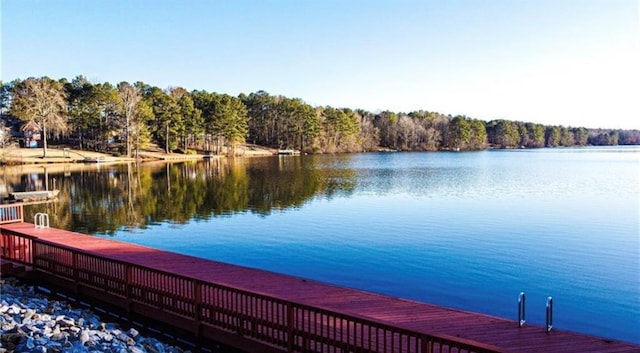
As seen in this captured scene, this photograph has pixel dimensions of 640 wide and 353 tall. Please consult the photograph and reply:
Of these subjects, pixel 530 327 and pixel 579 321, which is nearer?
pixel 530 327

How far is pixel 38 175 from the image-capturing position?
147ft

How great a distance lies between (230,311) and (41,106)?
222 feet

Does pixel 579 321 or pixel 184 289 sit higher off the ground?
pixel 184 289

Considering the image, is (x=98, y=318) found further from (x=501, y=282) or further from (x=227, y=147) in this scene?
(x=227, y=147)

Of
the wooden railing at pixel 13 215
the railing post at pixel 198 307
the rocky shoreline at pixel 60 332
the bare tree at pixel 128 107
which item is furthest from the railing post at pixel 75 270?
the bare tree at pixel 128 107

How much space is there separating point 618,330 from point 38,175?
47.3 m

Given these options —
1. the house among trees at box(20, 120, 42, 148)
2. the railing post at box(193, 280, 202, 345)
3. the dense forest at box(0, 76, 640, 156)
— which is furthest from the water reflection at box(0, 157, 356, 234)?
the house among trees at box(20, 120, 42, 148)

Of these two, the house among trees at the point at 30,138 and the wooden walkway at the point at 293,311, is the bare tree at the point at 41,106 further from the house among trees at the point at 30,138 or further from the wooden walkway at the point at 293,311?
the wooden walkway at the point at 293,311

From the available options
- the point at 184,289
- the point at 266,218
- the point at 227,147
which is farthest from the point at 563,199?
the point at 227,147

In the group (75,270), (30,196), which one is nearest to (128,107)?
(30,196)

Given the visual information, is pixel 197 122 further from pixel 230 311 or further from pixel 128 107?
pixel 230 311

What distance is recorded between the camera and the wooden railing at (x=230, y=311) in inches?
240

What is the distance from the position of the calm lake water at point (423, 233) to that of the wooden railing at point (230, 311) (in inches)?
185

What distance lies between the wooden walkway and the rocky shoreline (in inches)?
25.4
